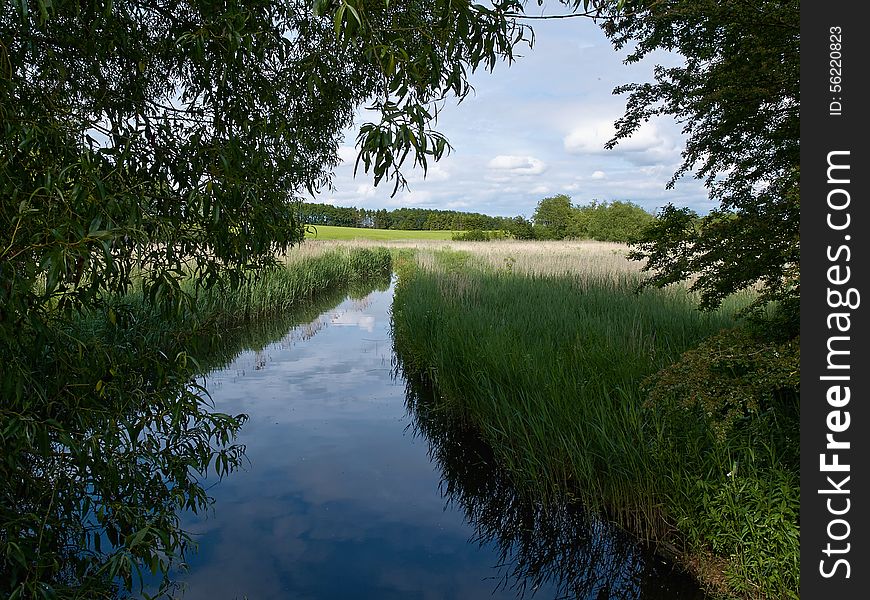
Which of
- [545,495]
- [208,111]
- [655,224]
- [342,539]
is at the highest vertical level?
[208,111]

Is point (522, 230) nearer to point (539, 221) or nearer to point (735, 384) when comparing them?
point (539, 221)

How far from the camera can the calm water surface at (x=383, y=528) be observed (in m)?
4.03

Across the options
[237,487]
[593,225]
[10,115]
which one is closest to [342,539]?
[237,487]

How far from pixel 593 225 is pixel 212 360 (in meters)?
60.7

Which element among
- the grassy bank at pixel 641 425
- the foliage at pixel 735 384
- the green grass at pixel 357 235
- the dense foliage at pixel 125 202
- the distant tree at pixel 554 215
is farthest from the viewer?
the distant tree at pixel 554 215

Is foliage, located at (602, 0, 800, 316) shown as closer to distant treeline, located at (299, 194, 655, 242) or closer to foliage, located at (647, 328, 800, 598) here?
foliage, located at (647, 328, 800, 598)

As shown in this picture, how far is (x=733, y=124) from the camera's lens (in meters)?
4.32

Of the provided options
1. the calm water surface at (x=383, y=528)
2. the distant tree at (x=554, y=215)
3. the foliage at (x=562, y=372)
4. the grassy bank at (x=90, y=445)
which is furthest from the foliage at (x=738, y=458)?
the distant tree at (x=554, y=215)

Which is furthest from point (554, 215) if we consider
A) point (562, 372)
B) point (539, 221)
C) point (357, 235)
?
point (562, 372)

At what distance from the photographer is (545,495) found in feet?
15.6

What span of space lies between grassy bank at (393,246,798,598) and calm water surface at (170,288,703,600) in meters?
0.31

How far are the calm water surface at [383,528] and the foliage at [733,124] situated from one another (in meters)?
2.33

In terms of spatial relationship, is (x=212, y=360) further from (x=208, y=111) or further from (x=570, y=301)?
(x=208, y=111)

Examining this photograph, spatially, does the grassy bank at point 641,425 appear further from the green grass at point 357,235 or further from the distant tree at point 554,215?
the distant tree at point 554,215
